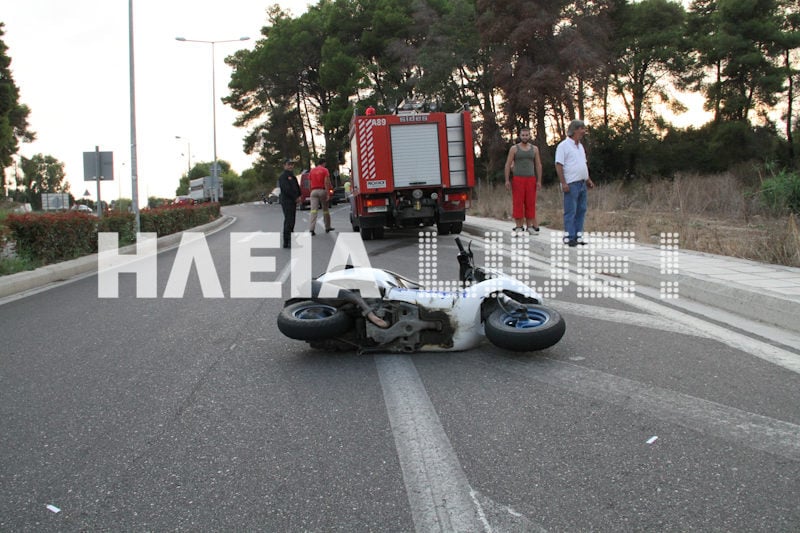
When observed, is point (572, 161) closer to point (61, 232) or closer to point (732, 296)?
point (732, 296)

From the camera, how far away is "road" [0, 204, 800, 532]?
2.59m

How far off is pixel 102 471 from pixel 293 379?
1.47 m

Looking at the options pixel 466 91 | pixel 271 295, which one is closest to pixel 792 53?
pixel 466 91

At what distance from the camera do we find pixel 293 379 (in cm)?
431

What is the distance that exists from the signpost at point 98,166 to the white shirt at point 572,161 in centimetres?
1195

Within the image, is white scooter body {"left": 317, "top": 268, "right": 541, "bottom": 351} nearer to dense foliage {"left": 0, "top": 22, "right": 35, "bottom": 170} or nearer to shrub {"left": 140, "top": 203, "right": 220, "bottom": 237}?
shrub {"left": 140, "top": 203, "right": 220, "bottom": 237}

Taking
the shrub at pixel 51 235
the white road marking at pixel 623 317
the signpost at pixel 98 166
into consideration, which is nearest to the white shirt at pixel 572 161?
the white road marking at pixel 623 317

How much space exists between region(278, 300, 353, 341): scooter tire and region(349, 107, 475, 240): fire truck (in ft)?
34.4

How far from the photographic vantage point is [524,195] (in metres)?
12.1

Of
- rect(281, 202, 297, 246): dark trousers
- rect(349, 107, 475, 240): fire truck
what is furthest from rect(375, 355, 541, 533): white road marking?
rect(349, 107, 475, 240): fire truck

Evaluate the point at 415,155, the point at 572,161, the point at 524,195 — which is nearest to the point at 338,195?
the point at 415,155

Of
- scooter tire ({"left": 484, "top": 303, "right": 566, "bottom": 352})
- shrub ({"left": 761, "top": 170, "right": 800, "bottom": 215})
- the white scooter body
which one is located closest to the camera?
scooter tire ({"left": 484, "top": 303, "right": 566, "bottom": 352})

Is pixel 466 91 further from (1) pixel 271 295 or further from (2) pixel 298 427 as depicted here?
(2) pixel 298 427

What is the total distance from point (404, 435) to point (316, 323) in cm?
141
